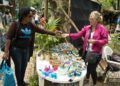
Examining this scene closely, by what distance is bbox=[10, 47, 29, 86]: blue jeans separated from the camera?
7.04 metres

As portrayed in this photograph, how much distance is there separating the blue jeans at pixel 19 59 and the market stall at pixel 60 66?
0.29m

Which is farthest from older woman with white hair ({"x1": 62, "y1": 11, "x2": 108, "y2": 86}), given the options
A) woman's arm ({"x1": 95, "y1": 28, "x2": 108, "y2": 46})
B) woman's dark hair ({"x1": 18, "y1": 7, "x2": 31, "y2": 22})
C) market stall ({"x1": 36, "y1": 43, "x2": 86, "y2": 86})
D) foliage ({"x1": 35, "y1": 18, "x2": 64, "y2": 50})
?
woman's dark hair ({"x1": 18, "y1": 7, "x2": 31, "y2": 22})

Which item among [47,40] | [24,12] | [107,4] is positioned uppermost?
[24,12]

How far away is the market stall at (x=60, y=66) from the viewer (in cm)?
605

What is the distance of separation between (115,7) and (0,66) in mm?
16506

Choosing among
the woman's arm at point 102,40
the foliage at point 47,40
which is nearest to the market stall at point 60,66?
the foliage at point 47,40

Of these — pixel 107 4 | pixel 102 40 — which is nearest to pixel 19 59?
pixel 102 40

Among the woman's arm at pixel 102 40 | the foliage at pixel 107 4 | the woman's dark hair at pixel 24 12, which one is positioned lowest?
the foliage at pixel 107 4

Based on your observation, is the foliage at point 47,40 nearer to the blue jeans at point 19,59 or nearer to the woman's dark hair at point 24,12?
the blue jeans at point 19,59

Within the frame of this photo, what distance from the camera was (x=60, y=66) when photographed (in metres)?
6.54

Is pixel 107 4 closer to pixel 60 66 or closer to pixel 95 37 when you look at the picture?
pixel 95 37

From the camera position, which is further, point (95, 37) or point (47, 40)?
point (47, 40)

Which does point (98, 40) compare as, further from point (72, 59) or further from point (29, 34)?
point (29, 34)

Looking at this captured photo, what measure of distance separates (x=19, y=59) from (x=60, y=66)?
97 centimetres
